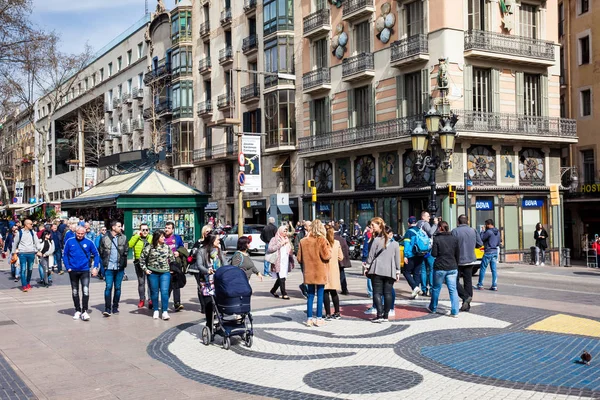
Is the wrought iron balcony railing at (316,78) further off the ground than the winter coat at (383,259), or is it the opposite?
the wrought iron balcony railing at (316,78)

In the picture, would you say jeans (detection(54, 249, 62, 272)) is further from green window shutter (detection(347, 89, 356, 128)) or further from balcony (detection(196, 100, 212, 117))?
balcony (detection(196, 100, 212, 117))

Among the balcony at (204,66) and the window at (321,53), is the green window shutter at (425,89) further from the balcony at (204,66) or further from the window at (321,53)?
the balcony at (204,66)

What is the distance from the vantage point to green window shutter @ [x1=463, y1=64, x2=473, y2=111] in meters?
29.9

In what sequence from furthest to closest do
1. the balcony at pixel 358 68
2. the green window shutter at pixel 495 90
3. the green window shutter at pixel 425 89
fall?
the balcony at pixel 358 68 < the green window shutter at pixel 495 90 < the green window shutter at pixel 425 89

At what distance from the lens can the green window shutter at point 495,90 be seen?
101 feet

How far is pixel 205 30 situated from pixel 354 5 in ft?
61.4

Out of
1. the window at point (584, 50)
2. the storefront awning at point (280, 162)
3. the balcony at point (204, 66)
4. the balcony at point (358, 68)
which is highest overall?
the balcony at point (204, 66)

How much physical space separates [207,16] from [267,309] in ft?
135

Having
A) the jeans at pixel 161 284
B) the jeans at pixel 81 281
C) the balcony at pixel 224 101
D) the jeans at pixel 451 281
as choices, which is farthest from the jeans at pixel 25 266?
the balcony at pixel 224 101

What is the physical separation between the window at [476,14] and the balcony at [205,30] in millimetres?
24847

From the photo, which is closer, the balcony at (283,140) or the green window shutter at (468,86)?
the green window shutter at (468,86)

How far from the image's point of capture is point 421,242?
14.4 metres


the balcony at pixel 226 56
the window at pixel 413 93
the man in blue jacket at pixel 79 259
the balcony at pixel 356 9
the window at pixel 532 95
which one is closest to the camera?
the man in blue jacket at pixel 79 259

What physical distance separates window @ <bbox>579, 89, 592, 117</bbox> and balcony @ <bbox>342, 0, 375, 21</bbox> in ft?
42.5
